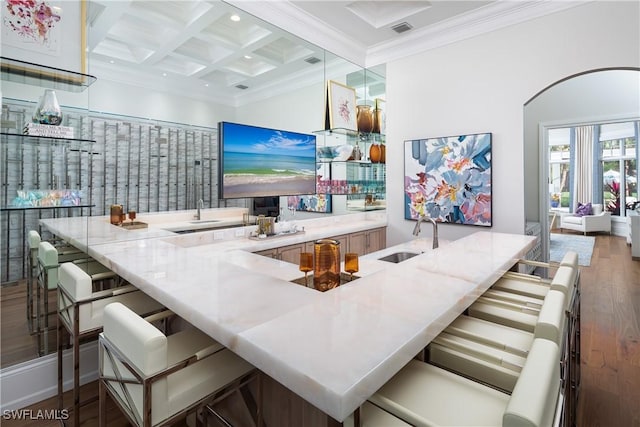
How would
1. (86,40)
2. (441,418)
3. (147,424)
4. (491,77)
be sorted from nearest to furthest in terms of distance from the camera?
(441,418), (147,424), (86,40), (491,77)

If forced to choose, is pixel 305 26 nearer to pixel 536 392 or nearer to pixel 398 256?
pixel 398 256

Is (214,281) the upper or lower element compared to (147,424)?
upper

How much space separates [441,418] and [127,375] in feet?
3.30

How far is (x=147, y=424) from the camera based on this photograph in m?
0.98

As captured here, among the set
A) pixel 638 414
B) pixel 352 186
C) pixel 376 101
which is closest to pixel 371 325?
pixel 638 414

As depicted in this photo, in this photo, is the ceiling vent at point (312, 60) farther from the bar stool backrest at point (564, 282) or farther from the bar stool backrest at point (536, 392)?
the bar stool backrest at point (536, 392)

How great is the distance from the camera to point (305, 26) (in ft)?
10.7

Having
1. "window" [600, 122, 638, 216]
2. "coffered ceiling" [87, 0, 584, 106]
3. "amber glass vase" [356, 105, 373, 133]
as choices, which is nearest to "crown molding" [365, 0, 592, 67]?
"coffered ceiling" [87, 0, 584, 106]

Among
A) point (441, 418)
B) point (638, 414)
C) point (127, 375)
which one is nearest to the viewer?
point (441, 418)

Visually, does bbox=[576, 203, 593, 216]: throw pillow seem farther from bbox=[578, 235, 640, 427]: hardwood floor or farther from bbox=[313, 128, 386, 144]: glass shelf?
bbox=[313, 128, 386, 144]: glass shelf

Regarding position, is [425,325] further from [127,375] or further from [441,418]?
[127,375]

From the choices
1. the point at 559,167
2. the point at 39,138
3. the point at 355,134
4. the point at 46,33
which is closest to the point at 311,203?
the point at 355,134

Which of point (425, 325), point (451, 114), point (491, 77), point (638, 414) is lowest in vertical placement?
point (638, 414)

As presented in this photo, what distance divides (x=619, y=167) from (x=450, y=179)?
8.68 metres
